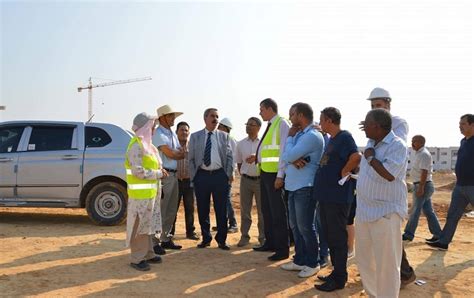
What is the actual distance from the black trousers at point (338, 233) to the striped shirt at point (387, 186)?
0.69 meters

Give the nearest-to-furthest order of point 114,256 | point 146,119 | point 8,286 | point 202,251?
point 8,286 < point 146,119 < point 114,256 < point 202,251

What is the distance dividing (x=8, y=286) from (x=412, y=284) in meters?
4.63

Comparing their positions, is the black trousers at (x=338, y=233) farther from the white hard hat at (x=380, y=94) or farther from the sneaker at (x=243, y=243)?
the sneaker at (x=243, y=243)

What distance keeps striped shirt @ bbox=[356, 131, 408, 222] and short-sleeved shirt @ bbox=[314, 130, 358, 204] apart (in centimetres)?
64

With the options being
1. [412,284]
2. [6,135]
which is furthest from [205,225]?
[6,135]

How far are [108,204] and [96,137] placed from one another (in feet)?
4.48

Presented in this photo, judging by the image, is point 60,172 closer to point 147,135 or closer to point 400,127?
point 147,135

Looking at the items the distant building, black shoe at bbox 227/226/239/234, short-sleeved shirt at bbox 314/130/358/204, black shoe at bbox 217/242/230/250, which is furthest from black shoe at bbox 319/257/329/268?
the distant building

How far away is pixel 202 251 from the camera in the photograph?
21.8 feet

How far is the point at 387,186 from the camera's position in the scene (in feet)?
13.4

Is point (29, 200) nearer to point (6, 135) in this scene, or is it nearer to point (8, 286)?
point (6, 135)

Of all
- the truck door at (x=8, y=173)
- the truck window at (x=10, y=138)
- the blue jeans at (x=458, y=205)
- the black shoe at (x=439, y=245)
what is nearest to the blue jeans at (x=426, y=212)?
the black shoe at (x=439, y=245)

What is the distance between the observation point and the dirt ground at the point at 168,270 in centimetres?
479

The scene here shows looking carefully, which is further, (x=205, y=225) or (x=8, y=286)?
(x=205, y=225)
